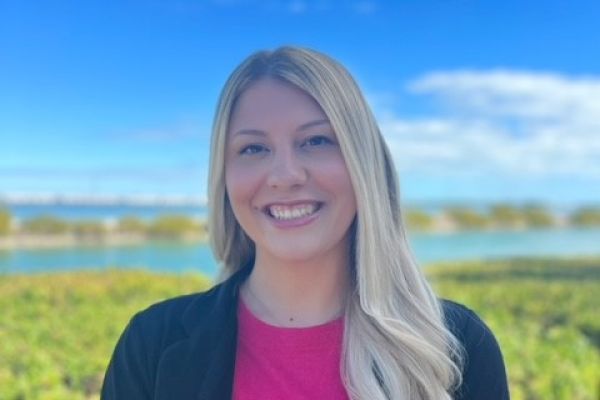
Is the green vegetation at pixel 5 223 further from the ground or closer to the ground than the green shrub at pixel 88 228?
further from the ground

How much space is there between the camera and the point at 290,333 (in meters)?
1.60

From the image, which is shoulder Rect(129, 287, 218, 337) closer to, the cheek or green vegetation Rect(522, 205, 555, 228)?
the cheek

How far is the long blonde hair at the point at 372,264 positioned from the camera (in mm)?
1527

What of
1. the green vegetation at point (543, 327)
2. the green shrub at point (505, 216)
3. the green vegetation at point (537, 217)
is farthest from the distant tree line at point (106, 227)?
the green vegetation at point (537, 217)

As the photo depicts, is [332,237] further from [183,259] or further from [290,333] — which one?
[183,259]

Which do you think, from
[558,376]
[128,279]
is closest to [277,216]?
[558,376]

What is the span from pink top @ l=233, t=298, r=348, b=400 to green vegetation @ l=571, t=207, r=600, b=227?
29.4 m

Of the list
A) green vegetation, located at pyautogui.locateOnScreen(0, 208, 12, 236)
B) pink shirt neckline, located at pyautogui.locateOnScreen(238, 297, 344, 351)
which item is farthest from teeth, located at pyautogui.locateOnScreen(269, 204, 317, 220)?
green vegetation, located at pyautogui.locateOnScreen(0, 208, 12, 236)

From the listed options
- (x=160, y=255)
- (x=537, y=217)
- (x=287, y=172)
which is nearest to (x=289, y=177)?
(x=287, y=172)

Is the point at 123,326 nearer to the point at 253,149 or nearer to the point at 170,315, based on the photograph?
the point at 170,315

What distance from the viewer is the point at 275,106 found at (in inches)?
61.4

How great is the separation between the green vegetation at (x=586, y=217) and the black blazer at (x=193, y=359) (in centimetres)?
2929

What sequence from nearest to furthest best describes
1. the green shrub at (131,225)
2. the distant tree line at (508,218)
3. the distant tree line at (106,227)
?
1. the distant tree line at (106,227)
2. the green shrub at (131,225)
3. the distant tree line at (508,218)

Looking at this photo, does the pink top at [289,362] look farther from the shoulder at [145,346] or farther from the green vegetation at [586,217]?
the green vegetation at [586,217]
